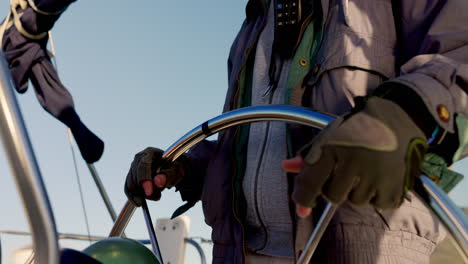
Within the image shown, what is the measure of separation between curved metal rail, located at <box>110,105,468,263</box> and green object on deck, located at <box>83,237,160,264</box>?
8.4 inches

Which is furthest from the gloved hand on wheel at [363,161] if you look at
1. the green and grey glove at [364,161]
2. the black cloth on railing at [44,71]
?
the black cloth on railing at [44,71]

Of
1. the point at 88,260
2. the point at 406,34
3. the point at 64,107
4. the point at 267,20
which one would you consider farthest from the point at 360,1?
the point at 64,107

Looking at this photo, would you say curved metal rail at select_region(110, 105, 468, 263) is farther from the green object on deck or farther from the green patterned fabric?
the green object on deck

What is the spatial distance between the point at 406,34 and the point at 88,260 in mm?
510

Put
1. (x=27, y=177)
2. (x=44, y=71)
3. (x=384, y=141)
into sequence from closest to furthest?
(x=27, y=177)
(x=384, y=141)
(x=44, y=71)

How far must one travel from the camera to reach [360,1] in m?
0.77

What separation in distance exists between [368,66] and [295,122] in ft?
0.44

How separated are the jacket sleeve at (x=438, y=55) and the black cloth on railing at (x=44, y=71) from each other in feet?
6.02

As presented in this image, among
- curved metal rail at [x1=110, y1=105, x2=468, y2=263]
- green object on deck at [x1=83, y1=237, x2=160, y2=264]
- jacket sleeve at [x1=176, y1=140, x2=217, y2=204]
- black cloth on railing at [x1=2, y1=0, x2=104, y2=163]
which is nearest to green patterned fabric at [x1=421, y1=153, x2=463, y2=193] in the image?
curved metal rail at [x1=110, y1=105, x2=468, y2=263]

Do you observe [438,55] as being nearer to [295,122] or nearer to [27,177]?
[295,122]

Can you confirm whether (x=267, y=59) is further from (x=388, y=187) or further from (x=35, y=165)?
(x=35, y=165)

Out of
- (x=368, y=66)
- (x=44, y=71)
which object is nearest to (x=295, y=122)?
(x=368, y=66)

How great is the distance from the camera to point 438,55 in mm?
608

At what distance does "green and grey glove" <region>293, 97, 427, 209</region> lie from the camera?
17.6 inches
